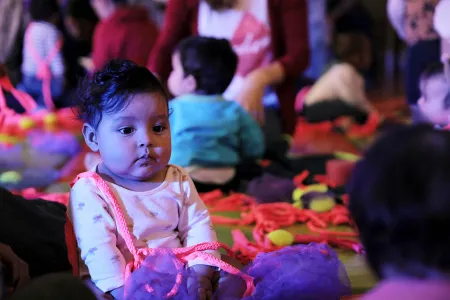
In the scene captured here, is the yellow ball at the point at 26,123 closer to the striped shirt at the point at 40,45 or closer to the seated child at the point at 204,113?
the striped shirt at the point at 40,45

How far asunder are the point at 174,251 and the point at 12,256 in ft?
→ 0.89

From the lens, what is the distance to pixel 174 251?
1091 mm

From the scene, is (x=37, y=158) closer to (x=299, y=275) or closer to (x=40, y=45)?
(x=40, y=45)

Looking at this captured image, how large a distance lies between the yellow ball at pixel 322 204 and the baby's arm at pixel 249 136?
1.05 feet

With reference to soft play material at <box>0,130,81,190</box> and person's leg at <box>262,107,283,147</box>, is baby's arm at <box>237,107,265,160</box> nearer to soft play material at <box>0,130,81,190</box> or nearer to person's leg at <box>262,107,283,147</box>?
person's leg at <box>262,107,283,147</box>

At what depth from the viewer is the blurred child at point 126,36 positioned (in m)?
3.14

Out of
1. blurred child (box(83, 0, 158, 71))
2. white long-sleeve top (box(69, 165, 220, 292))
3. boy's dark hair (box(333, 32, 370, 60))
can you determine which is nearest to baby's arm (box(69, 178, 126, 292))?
white long-sleeve top (box(69, 165, 220, 292))

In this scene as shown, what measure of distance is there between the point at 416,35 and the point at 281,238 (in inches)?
52.7

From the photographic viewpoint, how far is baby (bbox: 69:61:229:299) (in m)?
1.07

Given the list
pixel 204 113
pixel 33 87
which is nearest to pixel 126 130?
pixel 204 113

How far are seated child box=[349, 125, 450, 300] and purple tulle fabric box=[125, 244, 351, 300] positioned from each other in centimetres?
35

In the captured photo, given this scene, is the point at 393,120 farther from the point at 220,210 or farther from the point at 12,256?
the point at 12,256

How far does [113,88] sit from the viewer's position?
1.10 m

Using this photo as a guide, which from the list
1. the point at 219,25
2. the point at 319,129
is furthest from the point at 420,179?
the point at 319,129
